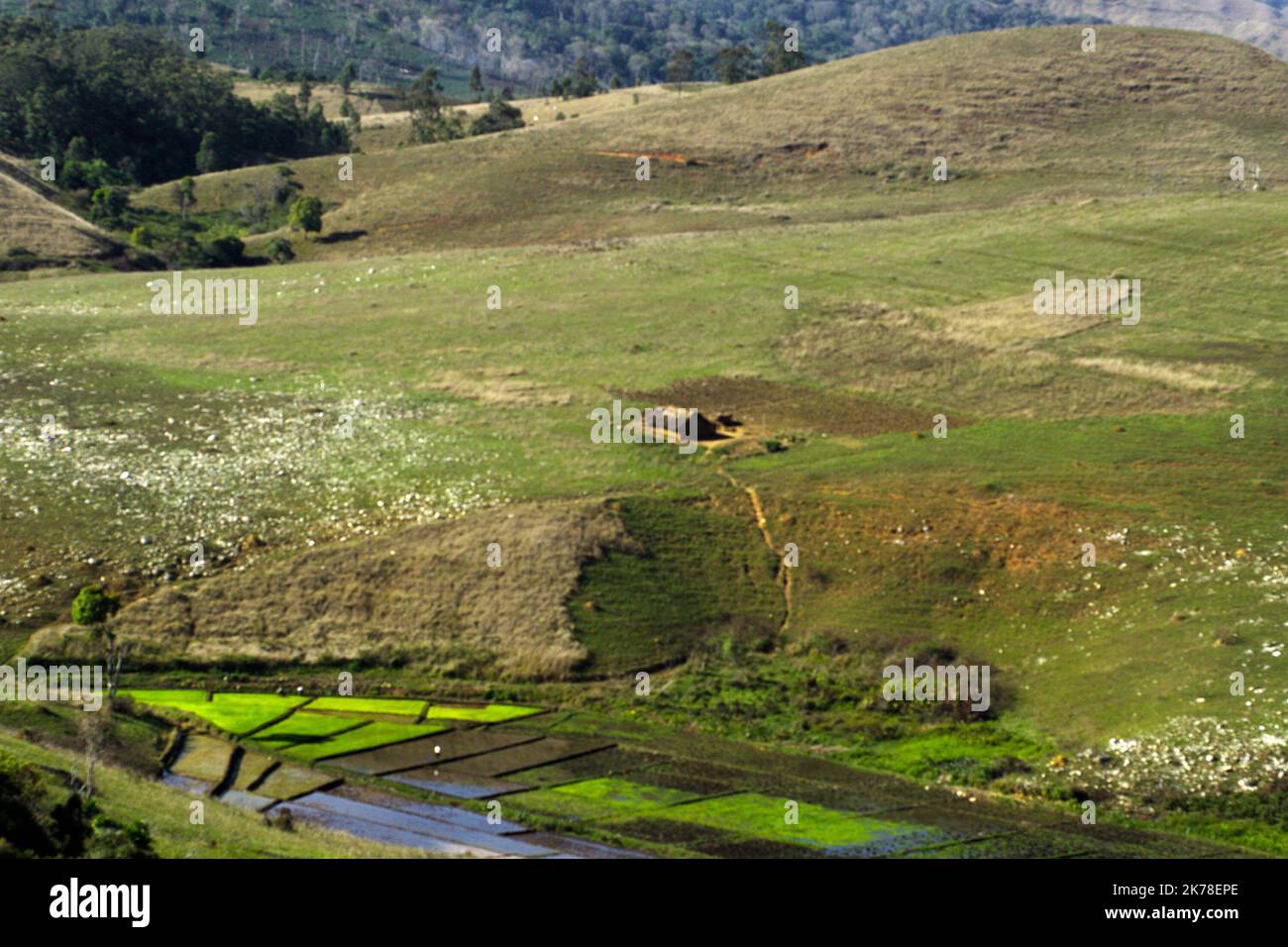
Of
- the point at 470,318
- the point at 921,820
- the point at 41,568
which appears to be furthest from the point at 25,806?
the point at 470,318

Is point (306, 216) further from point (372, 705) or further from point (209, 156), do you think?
point (372, 705)

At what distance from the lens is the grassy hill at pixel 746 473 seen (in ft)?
132

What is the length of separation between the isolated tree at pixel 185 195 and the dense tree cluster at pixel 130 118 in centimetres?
735

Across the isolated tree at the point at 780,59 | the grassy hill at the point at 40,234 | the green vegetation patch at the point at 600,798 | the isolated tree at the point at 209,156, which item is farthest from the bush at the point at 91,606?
the isolated tree at the point at 780,59

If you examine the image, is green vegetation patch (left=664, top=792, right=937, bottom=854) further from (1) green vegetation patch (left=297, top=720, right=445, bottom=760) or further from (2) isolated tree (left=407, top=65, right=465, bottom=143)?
(2) isolated tree (left=407, top=65, right=465, bottom=143)

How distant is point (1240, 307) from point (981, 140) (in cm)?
3927

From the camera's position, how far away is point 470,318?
7075cm

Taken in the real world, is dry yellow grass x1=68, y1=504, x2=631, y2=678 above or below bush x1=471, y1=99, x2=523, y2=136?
below

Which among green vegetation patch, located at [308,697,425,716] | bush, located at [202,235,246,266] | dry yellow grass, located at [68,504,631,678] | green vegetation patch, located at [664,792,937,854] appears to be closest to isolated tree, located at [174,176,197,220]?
bush, located at [202,235,246,266]

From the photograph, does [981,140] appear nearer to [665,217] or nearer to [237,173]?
[665,217]

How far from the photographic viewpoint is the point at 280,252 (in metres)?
89.8

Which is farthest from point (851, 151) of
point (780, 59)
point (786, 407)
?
point (780, 59)

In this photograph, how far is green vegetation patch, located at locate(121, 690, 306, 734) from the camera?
3800 centimetres

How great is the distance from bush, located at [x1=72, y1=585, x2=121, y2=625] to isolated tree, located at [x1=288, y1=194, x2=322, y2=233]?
186ft
